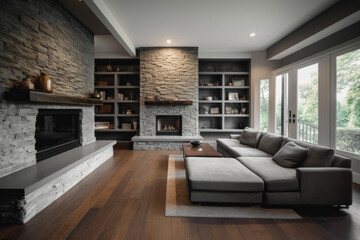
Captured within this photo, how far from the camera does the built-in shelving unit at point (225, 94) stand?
Answer: 5.95m

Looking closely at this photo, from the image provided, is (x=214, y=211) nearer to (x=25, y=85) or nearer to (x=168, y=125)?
(x=25, y=85)

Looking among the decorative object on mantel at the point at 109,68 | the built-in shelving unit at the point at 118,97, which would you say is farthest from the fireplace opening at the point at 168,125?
the decorative object on mantel at the point at 109,68

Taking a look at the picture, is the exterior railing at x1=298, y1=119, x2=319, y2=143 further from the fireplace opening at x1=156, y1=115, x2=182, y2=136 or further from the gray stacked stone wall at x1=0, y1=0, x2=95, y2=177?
the gray stacked stone wall at x1=0, y1=0, x2=95, y2=177

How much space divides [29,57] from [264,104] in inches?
225

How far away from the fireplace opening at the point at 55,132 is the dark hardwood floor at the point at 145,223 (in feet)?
2.69

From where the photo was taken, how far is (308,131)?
163 inches

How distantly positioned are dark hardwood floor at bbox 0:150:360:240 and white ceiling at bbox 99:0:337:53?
318 cm

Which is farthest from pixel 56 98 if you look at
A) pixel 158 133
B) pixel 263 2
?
pixel 263 2

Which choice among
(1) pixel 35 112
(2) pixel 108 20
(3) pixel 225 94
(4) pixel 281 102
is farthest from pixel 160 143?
(4) pixel 281 102

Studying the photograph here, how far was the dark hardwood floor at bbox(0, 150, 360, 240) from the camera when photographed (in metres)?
1.62

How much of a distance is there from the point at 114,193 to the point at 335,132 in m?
4.09

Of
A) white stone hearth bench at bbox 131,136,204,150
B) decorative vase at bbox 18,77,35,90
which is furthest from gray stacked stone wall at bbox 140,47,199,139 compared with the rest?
decorative vase at bbox 18,77,35,90

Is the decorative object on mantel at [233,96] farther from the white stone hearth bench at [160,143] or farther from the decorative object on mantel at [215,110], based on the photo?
the white stone hearth bench at [160,143]

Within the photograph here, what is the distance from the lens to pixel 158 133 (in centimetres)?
553
